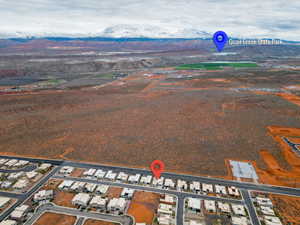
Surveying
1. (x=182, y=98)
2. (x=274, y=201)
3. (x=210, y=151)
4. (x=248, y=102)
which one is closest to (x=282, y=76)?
(x=248, y=102)

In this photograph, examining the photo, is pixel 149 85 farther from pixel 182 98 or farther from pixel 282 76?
pixel 282 76

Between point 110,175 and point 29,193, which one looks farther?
point 110,175

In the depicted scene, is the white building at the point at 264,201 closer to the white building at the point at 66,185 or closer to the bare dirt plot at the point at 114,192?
the bare dirt plot at the point at 114,192

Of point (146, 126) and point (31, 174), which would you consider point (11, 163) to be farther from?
point (146, 126)

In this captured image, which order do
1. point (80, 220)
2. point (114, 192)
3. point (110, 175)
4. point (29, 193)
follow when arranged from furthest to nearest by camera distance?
1. point (110, 175)
2. point (114, 192)
3. point (29, 193)
4. point (80, 220)

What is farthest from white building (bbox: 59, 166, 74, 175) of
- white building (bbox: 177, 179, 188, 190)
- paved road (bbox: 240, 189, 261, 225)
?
paved road (bbox: 240, 189, 261, 225)

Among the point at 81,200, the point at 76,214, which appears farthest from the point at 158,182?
the point at 76,214
